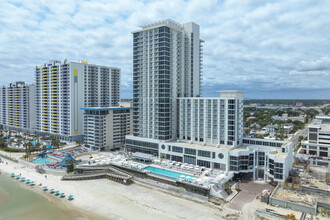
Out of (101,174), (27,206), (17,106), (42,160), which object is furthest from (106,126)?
(17,106)

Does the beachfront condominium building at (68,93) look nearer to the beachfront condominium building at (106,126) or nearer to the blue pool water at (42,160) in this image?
the beachfront condominium building at (106,126)

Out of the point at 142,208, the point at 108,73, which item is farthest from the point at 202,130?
the point at 108,73

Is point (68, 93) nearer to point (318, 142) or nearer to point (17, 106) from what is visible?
point (17, 106)

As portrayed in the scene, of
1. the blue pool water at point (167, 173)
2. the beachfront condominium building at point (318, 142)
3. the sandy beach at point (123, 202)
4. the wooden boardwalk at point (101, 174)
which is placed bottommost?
the sandy beach at point (123, 202)

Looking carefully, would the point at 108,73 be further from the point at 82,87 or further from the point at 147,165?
the point at 147,165

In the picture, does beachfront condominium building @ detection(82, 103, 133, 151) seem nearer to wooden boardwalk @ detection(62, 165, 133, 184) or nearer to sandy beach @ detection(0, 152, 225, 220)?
wooden boardwalk @ detection(62, 165, 133, 184)

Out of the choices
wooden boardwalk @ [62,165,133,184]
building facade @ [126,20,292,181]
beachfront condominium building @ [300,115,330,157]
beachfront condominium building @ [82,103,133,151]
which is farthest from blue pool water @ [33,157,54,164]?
beachfront condominium building @ [300,115,330,157]

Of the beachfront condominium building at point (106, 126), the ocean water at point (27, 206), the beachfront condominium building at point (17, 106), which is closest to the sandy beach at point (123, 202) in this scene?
the ocean water at point (27, 206)
